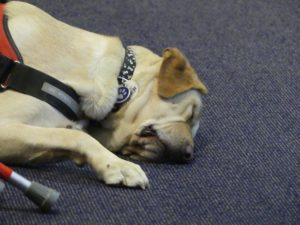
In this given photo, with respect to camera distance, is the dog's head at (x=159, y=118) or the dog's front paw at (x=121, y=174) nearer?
the dog's front paw at (x=121, y=174)

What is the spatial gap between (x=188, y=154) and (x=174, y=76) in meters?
0.28

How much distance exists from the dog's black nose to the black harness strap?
16.7 inches

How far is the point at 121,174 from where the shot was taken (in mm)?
1749

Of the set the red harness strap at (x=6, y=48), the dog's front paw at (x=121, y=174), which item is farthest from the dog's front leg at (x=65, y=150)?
the red harness strap at (x=6, y=48)

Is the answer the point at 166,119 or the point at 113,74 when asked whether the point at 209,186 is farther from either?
the point at 113,74

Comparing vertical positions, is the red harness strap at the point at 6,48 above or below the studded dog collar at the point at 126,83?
above

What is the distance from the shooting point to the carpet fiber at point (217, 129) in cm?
169

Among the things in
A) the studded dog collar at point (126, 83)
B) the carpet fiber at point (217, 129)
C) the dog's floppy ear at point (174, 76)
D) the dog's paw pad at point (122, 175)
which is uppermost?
the dog's floppy ear at point (174, 76)

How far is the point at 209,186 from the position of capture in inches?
74.2

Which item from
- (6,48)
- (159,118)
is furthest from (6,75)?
(159,118)

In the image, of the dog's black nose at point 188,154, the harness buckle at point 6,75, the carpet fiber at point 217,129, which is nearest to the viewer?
the carpet fiber at point 217,129

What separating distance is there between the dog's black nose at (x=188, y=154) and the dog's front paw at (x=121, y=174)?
0.96 feet

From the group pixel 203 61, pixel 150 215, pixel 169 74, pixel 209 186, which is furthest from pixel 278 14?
pixel 150 215

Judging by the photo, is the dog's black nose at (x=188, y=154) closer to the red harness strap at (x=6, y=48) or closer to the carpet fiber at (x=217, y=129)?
the carpet fiber at (x=217, y=129)
